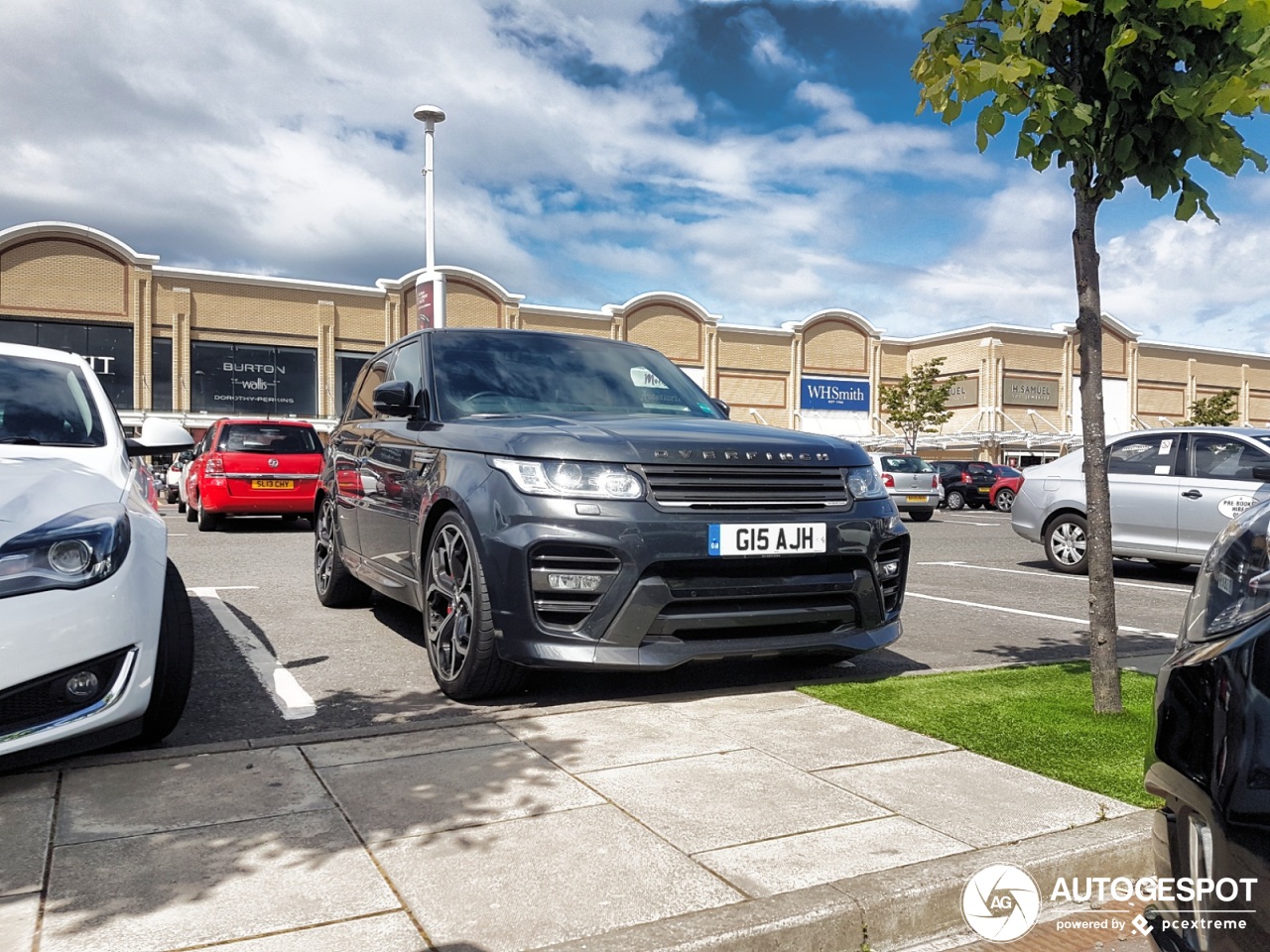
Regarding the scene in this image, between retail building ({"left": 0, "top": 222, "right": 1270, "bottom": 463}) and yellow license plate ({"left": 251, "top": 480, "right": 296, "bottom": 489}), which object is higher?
retail building ({"left": 0, "top": 222, "right": 1270, "bottom": 463})

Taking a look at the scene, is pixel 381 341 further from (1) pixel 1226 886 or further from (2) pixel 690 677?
(1) pixel 1226 886

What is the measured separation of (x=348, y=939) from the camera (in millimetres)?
2260

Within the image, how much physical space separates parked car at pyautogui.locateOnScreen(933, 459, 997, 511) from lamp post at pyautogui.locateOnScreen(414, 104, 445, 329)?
16.9m

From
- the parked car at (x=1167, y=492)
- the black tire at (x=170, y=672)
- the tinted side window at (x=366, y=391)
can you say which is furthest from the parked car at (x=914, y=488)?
the black tire at (x=170, y=672)

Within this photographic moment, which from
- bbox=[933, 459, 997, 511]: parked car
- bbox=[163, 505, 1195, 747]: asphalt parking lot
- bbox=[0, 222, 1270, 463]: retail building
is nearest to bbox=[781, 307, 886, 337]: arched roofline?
bbox=[0, 222, 1270, 463]: retail building

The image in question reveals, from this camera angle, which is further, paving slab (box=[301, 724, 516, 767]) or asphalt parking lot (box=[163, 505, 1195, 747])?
asphalt parking lot (box=[163, 505, 1195, 747])

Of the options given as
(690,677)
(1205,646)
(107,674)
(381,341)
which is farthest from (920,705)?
(381,341)

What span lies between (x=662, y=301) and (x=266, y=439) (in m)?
33.0

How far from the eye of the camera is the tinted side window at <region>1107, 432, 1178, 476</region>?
9828 mm

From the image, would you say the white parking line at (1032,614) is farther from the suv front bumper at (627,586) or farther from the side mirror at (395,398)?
the side mirror at (395,398)

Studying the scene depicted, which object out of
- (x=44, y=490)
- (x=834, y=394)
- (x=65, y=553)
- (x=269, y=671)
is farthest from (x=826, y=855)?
(x=834, y=394)

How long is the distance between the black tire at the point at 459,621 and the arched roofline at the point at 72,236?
123 feet

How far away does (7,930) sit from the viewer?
7.39 ft

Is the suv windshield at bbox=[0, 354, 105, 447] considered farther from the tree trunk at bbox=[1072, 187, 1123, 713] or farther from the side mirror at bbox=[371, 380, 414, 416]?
the tree trunk at bbox=[1072, 187, 1123, 713]
